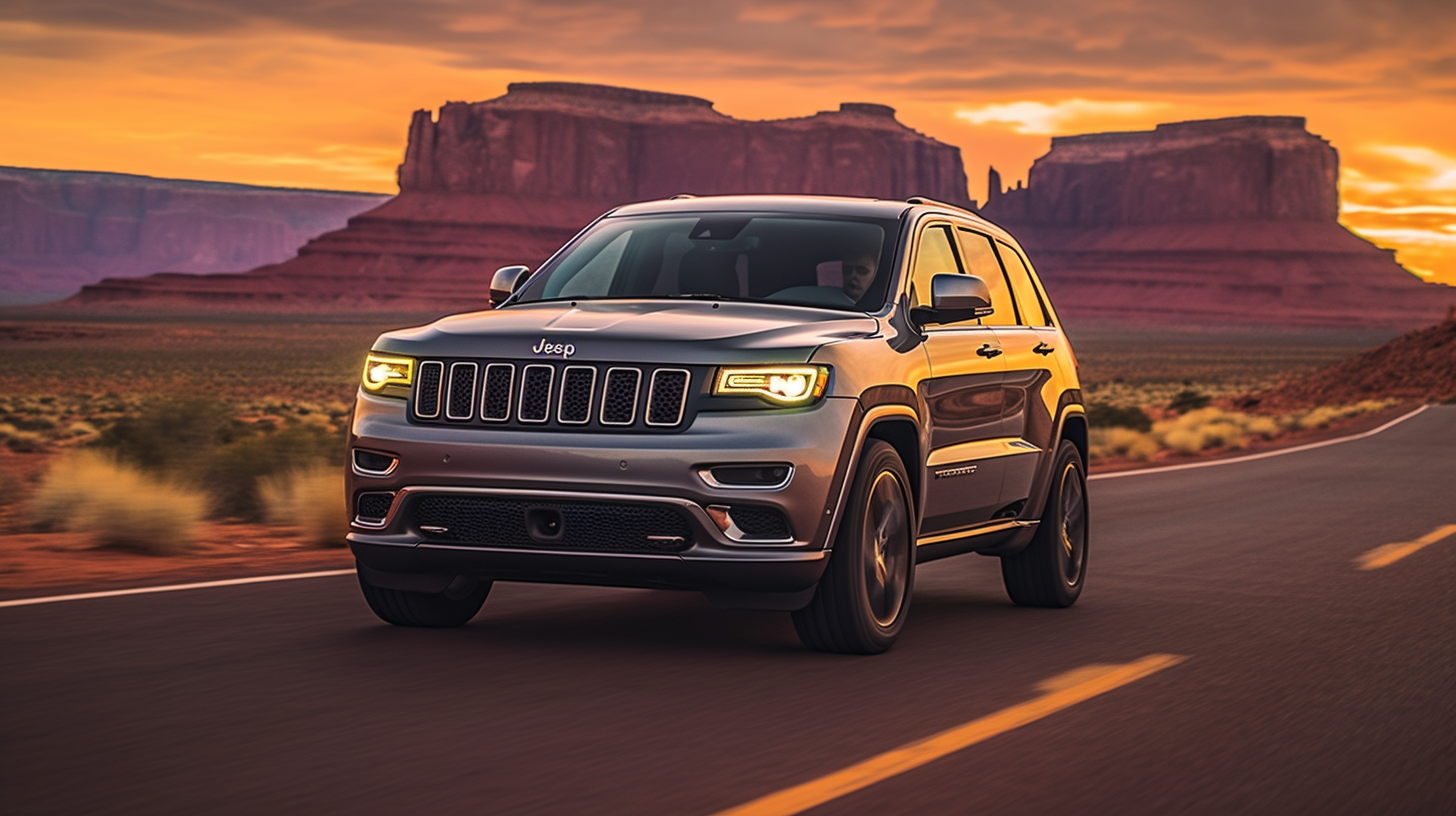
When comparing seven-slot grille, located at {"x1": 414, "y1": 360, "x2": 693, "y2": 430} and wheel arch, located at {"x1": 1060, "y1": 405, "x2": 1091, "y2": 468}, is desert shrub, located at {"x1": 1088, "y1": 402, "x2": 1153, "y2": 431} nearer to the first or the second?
wheel arch, located at {"x1": 1060, "y1": 405, "x2": 1091, "y2": 468}

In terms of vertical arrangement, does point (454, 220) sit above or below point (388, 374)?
below

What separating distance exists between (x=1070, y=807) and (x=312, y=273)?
187 m

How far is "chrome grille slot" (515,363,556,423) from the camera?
283 inches

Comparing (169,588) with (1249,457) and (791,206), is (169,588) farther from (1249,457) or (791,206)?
(1249,457)

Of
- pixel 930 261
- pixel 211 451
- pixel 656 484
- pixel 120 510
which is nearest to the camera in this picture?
pixel 656 484

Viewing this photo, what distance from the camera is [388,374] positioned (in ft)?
Result: 24.9

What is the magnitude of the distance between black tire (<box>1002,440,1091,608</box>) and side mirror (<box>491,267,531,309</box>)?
2.84m

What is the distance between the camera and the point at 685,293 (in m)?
8.46

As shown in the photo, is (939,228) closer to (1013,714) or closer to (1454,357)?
(1013,714)

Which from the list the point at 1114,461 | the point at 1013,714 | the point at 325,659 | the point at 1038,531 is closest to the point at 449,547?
the point at 325,659

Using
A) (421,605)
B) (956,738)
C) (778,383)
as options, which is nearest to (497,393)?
(778,383)

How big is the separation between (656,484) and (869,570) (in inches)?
43.8

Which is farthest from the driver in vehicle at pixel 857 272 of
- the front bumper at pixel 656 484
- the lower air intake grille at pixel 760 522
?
the lower air intake grille at pixel 760 522

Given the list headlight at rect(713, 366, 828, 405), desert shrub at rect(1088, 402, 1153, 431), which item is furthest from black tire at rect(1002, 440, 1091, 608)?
desert shrub at rect(1088, 402, 1153, 431)
